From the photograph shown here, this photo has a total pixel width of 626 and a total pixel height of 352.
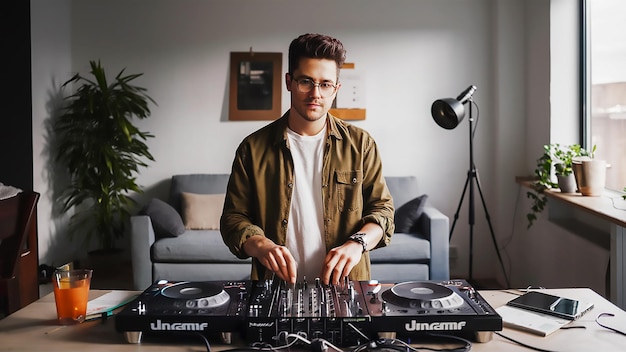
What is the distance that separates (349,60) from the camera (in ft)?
16.3

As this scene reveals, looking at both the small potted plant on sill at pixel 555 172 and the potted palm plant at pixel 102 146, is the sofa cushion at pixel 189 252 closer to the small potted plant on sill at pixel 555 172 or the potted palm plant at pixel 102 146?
the potted palm plant at pixel 102 146

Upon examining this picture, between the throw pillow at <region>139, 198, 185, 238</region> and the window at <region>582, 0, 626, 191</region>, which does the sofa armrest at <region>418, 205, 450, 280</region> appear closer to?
the window at <region>582, 0, 626, 191</region>

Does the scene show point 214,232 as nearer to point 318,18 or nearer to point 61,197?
point 61,197

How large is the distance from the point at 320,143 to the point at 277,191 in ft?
0.66

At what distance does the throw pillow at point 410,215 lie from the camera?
171 inches

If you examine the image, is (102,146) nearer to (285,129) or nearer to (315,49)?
(285,129)

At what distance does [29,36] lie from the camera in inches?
167

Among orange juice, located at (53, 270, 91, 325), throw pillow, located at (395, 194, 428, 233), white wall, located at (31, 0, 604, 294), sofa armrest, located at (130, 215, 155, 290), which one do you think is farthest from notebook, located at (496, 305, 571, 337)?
white wall, located at (31, 0, 604, 294)

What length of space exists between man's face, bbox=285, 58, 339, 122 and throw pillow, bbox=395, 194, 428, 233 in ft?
8.95

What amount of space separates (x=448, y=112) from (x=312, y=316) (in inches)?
119

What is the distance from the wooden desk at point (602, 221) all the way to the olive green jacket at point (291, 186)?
140cm

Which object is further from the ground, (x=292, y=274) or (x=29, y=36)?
(x=29, y=36)

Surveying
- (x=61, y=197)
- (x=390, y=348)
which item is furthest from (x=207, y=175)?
(x=390, y=348)

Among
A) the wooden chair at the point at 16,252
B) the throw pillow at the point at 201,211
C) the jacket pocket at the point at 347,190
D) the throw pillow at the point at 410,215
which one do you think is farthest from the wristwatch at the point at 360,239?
the throw pillow at the point at 201,211
